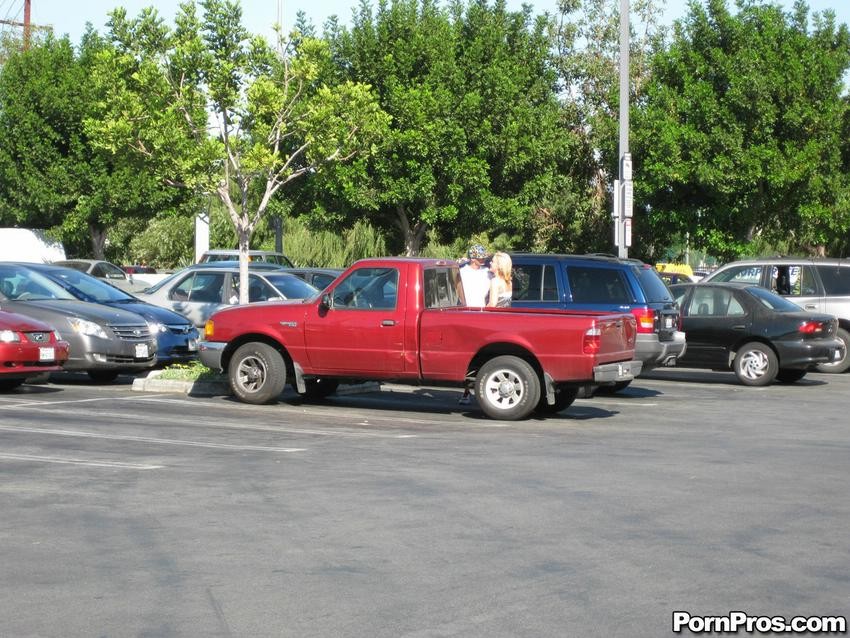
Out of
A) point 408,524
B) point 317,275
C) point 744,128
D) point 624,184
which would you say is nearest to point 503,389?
point 408,524

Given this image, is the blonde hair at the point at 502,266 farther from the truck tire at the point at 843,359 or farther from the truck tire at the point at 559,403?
the truck tire at the point at 843,359

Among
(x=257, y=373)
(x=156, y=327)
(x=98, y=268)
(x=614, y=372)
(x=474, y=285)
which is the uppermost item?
(x=98, y=268)

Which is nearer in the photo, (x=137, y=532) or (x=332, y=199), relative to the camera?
(x=137, y=532)

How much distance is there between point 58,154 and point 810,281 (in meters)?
29.3

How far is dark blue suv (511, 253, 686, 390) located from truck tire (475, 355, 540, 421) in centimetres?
309

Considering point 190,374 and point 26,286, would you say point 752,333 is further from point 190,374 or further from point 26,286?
point 26,286

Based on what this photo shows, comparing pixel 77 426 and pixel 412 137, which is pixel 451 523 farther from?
pixel 412 137

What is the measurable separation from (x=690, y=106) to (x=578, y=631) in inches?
1305

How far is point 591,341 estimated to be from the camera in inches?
556

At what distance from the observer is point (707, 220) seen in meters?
38.2

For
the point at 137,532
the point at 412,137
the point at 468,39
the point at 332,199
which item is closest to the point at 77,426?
the point at 137,532

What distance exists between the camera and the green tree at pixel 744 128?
35875 mm

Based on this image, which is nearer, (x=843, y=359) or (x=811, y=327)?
(x=811, y=327)

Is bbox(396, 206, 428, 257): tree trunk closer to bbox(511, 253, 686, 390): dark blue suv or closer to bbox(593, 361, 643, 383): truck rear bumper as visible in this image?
bbox(511, 253, 686, 390): dark blue suv
